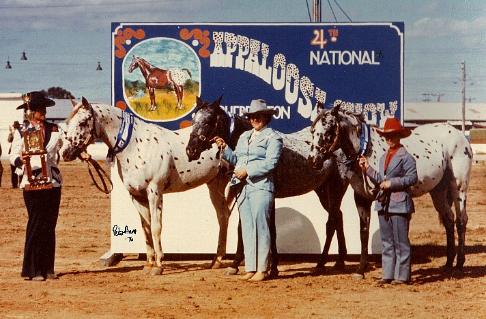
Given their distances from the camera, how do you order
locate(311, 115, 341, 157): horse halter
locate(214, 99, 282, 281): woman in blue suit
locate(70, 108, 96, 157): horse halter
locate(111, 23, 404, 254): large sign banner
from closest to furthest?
locate(311, 115, 341, 157): horse halter, locate(214, 99, 282, 281): woman in blue suit, locate(70, 108, 96, 157): horse halter, locate(111, 23, 404, 254): large sign banner

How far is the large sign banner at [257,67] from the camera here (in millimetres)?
12594

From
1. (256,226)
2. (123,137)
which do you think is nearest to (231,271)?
(256,226)

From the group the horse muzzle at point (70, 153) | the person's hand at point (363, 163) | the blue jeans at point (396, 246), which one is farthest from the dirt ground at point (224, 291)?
the horse muzzle at point (70, 153)

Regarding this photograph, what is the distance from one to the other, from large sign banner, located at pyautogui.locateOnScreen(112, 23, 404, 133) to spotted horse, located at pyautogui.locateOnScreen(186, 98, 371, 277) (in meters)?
1.12

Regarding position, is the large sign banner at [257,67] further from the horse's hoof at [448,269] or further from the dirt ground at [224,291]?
the horse's hoof at [448,269]

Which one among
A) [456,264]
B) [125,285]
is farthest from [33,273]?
[456,264]

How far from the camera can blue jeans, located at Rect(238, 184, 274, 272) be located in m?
10.4

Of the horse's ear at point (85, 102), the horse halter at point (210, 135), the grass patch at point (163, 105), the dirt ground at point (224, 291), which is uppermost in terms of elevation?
the grass patch at point (163, 105)

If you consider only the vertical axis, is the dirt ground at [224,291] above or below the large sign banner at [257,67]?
below

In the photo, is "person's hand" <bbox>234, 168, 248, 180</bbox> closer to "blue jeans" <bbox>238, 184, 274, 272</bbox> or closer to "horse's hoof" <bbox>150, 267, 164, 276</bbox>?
"blue jeans" <bbox>238, 184, 274, 272</bbox>

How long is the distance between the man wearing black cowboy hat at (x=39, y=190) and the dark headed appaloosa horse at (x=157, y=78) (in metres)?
2.21

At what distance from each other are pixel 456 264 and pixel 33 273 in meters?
5.21

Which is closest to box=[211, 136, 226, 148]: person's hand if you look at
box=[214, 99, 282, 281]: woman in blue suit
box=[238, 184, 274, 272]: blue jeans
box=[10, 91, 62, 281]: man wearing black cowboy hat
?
box=[214, 99, 282, 281]: woman in blue suit

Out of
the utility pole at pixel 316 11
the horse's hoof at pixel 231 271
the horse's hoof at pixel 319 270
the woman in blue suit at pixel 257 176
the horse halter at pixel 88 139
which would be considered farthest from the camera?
the utility pole at pixel 316 11
